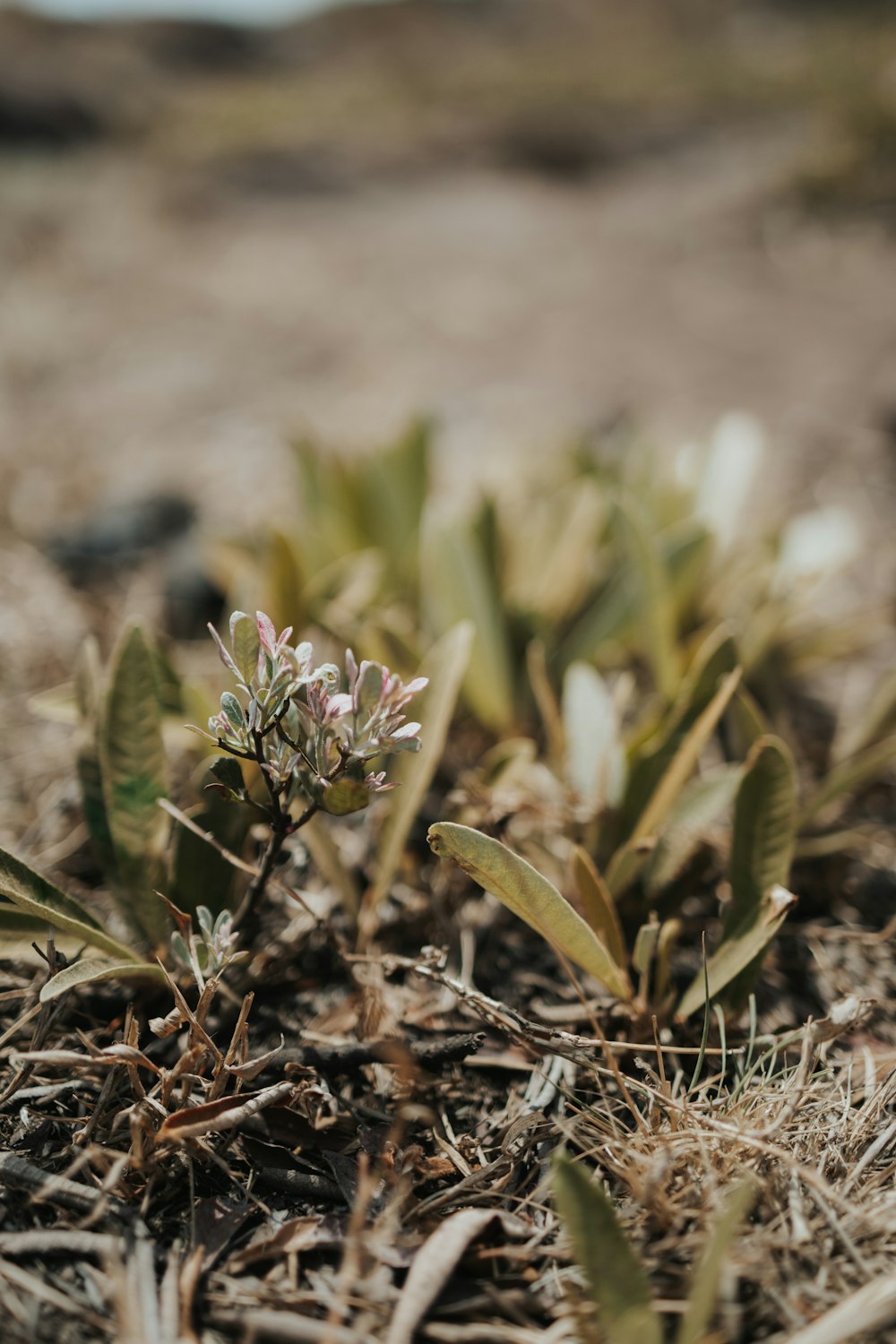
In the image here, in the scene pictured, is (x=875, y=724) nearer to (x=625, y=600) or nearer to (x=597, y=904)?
(x=625, y=600)

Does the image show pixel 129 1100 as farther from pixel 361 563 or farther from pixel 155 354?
pixel 155 354

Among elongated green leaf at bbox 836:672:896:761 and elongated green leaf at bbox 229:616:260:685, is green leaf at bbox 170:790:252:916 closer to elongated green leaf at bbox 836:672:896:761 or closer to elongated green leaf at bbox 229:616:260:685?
elongated green leaf at bbox 229:616:260:685

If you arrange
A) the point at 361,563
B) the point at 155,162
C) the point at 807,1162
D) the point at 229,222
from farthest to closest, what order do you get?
the point at 155,162
the point at 229,222
the point at 361,563
the point at 807,1162

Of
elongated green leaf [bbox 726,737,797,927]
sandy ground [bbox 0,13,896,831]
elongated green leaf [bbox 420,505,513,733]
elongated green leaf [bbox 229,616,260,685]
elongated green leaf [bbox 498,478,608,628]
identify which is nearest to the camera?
elongated green leaf [bbox 229,616,260,685]

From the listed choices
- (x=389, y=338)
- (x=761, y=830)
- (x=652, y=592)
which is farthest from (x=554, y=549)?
(x=389, y=338)

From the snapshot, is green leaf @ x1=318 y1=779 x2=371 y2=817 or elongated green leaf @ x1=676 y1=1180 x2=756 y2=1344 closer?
elongated green leaf @ x1=676 y1=1180 x2=756 y2=1344

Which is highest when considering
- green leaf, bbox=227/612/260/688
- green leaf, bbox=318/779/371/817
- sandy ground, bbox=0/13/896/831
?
green leaf, bbox=227/612/260/688

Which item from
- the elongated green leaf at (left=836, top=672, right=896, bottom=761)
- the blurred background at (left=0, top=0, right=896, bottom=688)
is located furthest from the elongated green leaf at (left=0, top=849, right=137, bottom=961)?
the elongated green leaf at (left=836, top=672, right=896, bottom=761)

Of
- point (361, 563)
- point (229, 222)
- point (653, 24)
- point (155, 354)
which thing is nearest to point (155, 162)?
point (229, 222)
